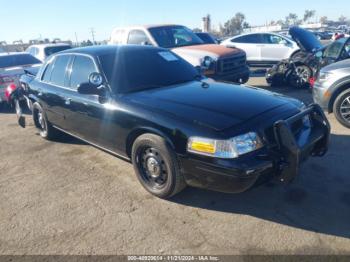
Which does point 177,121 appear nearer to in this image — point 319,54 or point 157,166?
point 157,166

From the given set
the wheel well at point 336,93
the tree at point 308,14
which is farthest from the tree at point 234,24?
the wheel well at point 336,93

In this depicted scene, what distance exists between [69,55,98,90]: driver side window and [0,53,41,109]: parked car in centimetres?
358

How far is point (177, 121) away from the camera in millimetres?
3314

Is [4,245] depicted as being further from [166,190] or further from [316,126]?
[316,126]

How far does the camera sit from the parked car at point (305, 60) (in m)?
7.86

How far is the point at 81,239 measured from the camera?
3.16 m

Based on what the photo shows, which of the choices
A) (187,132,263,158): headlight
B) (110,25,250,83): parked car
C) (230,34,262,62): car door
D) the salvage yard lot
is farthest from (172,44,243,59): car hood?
(230,34,262,62): car door

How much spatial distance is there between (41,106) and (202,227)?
3.93 metres

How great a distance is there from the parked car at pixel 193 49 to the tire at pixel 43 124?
3.84 metres

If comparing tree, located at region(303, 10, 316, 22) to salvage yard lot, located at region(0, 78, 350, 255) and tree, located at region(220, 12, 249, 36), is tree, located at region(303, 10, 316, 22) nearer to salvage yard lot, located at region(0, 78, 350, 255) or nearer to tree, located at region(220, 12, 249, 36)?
tree, located at region(220, 12, 249, 36)

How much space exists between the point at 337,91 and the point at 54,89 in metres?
4.89

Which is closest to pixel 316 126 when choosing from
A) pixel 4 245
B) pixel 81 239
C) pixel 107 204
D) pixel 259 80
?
pixel 107 204

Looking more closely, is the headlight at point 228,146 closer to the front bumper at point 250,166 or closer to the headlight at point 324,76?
the front bumper at point 250,166

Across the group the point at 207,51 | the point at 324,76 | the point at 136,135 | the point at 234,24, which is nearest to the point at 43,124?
the point at 136,135
